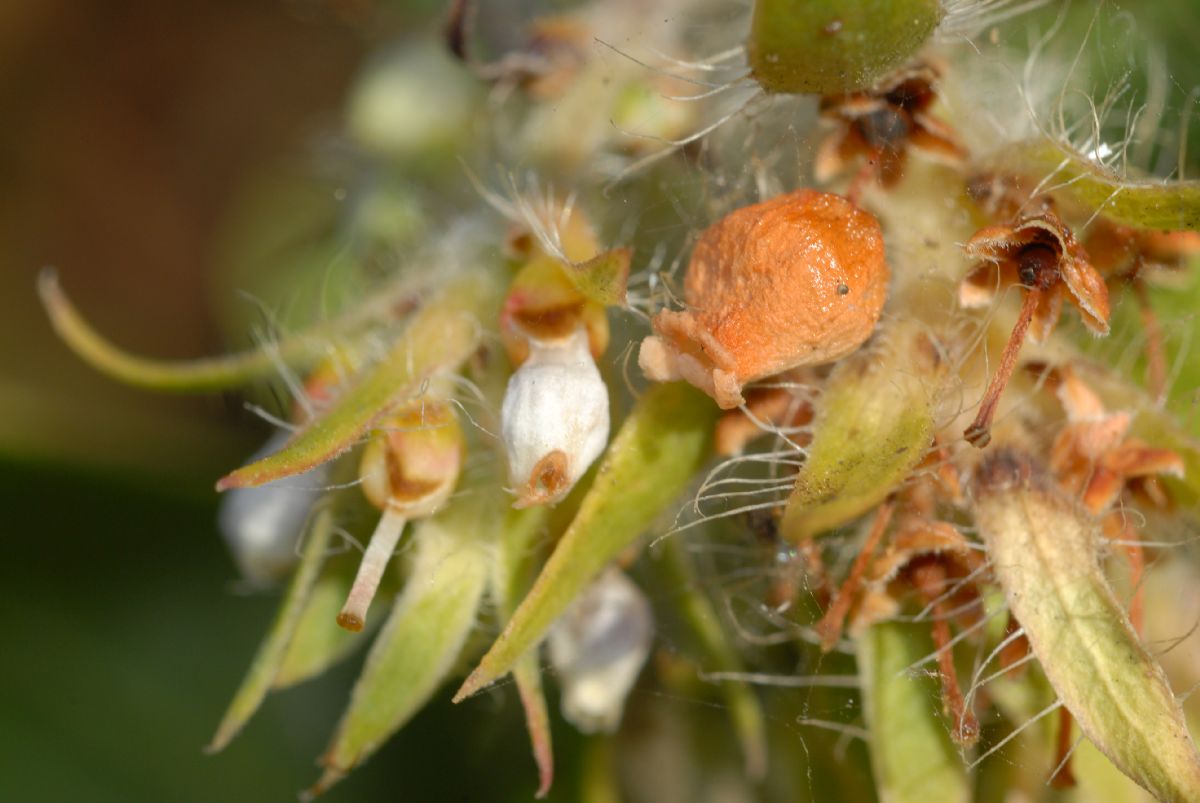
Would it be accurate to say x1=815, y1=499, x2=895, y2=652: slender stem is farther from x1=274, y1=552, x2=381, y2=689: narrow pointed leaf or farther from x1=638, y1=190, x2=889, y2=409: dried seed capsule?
x1=274, y1=552, x2=381, y2=689: narrow pointed leaf

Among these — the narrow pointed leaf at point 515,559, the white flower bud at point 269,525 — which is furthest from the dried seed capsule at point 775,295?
the white flower bud at point 269,525

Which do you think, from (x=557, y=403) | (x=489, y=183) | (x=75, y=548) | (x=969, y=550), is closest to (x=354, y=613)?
(x=557, y=403)

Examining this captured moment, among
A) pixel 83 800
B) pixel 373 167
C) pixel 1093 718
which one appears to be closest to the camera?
pixel 1093 718

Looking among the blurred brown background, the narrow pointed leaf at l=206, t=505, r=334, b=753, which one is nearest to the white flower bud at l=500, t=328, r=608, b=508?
the narrow pointed leaf at l=206, t=505, r=334, b=753

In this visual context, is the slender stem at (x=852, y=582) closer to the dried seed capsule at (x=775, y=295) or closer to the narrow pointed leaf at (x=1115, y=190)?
the dried seed capsule at (x=775, y=295)

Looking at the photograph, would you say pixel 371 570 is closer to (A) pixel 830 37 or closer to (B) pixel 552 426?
(B) pixel 552 426

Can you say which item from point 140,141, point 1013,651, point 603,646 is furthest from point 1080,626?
point 140,141

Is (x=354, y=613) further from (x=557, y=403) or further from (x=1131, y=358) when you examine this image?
(x=1131, y=358)
